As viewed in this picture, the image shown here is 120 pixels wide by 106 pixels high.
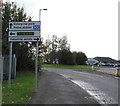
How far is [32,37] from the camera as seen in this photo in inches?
440

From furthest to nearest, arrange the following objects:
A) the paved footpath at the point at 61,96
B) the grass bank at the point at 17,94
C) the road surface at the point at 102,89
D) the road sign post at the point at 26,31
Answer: the road sign post at the point at 26,31
the road surface at the point at 102,89
the paved footpath at the point at 61,96
the grass bank at the point at 17,94

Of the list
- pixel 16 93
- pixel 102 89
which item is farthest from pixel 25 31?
pixel 102 89

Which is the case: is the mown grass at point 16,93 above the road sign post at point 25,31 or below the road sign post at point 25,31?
below

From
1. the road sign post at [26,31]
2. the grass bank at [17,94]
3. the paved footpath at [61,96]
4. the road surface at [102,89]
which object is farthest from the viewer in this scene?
the road sign post at [26,31]

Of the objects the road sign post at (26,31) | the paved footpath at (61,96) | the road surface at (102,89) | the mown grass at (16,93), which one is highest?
the road sign post at (26,31)

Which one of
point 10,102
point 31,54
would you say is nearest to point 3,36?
point 31,54

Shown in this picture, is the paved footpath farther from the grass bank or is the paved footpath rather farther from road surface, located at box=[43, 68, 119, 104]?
road surface, located at box=[43, 68, 119, 104]

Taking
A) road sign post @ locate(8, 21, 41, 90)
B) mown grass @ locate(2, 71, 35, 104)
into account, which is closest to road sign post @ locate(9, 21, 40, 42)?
road sign post @ locate(8, 21, 41, 90)

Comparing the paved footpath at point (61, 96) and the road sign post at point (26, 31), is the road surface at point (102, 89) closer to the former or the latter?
the paved footpath at point (61, 96)

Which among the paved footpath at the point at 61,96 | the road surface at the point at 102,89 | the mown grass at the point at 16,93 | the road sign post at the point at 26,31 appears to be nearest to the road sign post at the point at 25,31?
the road sign post at the point at 26,31

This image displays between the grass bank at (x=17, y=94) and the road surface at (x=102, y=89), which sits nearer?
the grass bank at (x=17, y=94)

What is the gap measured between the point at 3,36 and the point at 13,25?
989 cm

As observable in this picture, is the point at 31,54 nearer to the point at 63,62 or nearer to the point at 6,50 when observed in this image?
the point at 6,50

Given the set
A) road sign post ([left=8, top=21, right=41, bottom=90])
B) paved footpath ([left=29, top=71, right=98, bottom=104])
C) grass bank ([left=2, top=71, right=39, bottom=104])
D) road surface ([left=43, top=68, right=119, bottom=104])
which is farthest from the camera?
road sign post ([left=8, top=21, right=41, bottom=90])
